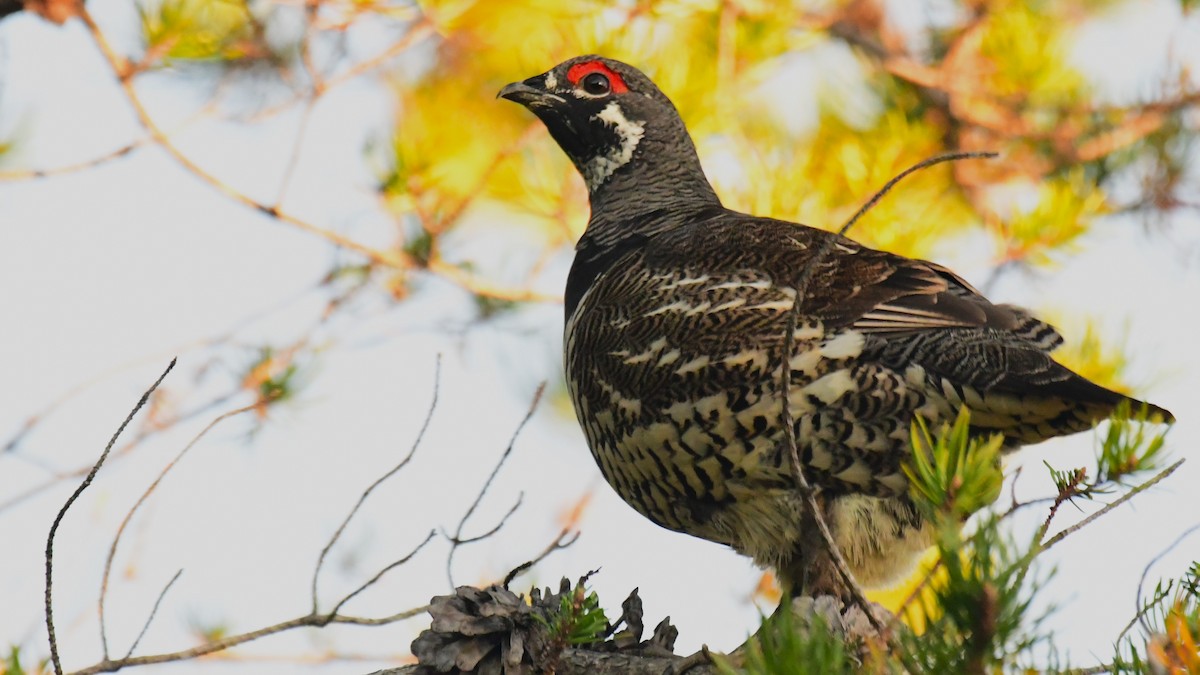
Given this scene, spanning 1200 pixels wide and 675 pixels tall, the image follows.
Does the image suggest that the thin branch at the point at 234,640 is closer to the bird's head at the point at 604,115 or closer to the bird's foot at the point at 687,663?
the bird's foot at the point at 687,663

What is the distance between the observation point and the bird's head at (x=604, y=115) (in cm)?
524

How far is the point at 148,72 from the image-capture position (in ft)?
16.1

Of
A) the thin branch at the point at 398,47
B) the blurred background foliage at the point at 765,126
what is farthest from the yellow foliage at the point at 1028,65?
the thin branch at the point at 398,47

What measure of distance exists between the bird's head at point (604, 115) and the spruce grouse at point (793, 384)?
1093 millimetres

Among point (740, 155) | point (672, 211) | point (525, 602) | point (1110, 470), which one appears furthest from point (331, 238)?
point (1110, 470)

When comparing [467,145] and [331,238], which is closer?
[331,238]

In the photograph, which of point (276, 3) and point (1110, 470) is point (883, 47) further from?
point (1110, 470)

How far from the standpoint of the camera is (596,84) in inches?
207

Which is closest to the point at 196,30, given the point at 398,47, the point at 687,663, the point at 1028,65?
the point at 398,47

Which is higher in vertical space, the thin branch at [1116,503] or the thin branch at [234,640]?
the thin branch at [234,640]

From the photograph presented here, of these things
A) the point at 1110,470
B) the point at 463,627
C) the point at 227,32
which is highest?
the point at 227,32

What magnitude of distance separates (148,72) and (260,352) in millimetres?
1144

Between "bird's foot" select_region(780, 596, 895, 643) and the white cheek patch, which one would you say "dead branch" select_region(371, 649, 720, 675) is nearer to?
"bird's foot" select_region(780, 596, 895, 643)

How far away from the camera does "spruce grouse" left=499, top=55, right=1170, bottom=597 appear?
3.54 metres
